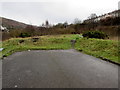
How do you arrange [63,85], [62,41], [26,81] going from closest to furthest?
[63,85]
[26,81]
[62,41]

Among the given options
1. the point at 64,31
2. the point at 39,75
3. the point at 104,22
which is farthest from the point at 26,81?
the point at 104,22

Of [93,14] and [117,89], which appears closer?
[117,89]

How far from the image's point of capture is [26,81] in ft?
14.3

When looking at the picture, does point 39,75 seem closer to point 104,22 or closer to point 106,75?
point 106,75

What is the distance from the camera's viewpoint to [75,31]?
23656mm

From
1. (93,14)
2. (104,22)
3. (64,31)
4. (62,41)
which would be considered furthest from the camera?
(93,14)

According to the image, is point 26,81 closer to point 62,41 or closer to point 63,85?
point 63,85

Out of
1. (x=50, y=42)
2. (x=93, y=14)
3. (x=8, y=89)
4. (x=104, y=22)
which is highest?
(x=93, y=14)

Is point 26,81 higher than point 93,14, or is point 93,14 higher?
point 93,14

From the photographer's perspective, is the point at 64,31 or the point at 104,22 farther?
the point at 104,22

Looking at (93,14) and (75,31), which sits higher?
(93,14)

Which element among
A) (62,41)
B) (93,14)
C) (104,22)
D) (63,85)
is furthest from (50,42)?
(93,14)

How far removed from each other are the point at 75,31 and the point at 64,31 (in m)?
1.98

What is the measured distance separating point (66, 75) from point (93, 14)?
37.8 meters
